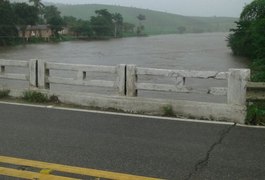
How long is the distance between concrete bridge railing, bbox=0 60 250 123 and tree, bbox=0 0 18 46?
68.7m

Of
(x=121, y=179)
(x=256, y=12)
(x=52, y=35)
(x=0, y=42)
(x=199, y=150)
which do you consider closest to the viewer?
(x=121, y=179)

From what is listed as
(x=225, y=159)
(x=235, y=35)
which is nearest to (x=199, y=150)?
(x=225, y=159)

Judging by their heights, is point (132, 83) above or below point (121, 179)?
above

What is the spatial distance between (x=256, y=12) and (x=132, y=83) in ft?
140

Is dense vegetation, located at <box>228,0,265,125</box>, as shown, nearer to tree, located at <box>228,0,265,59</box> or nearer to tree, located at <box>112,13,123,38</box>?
tree, located at <box>228,0,265,59</box>

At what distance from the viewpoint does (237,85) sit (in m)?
7.88

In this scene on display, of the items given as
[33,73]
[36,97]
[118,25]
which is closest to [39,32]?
[118,25]

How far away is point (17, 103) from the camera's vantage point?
9461mm

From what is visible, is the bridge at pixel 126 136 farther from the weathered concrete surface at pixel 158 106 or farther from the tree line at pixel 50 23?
the tree line at pixel 50 23

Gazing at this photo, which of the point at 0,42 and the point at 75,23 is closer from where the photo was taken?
the point at 0,42

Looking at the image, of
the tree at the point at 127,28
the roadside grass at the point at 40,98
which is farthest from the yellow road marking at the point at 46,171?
the tree at the point at 127,28

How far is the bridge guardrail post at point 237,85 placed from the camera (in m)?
7.85

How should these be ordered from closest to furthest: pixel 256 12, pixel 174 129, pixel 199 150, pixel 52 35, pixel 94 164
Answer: pixel 94 164 → pixel 199 150 → pixel 174 129 → pixel 256 12 → pixel 52 35

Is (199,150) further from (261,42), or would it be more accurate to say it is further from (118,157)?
(261,42)
